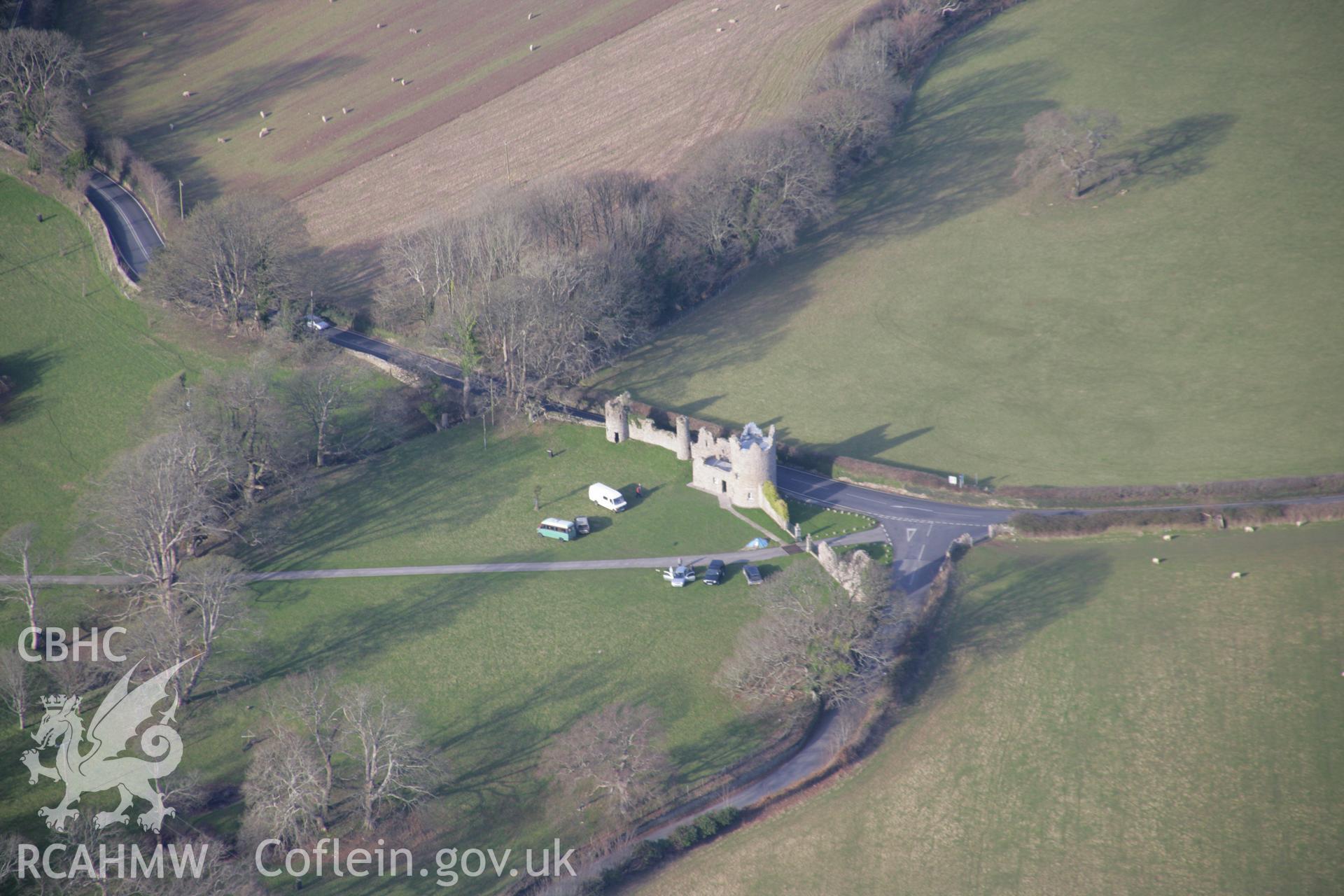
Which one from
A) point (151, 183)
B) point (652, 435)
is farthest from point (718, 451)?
point (151, 183)

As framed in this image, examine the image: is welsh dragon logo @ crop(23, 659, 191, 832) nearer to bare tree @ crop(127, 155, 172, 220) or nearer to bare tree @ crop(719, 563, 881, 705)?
bare tree @ crop(719, 563, 881, 705)

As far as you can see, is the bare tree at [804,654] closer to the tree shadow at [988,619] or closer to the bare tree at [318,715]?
the tree shadow at [988,619]

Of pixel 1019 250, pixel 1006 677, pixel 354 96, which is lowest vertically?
pixel 1006 677

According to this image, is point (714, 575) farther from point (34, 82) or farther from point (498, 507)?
point (34, 82)

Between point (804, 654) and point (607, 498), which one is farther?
point (607, 498)

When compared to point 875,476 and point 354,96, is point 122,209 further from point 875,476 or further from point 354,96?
point 875,476

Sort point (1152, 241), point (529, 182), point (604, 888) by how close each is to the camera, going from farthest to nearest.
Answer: point (529, 182), point (1152, 241), point (604, 888)

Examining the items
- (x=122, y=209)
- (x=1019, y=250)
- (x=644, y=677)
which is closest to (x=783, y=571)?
(x=644, y=677)
